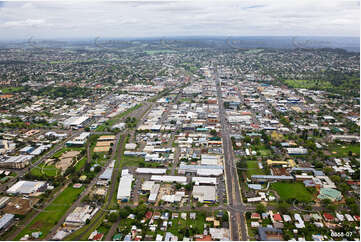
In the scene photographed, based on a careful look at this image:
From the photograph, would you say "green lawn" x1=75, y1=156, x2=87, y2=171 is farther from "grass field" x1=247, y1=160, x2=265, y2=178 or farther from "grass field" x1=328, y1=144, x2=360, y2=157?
"grass field" x1=328, y1=144, x2=360, y2=157

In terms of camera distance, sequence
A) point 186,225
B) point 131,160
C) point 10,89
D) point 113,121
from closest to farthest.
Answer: point 186,225 < point 131,160 < point 113,121 < point 10,89

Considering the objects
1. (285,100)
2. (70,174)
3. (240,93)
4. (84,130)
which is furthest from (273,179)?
(240,93)

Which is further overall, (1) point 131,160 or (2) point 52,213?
(1) point 131,160

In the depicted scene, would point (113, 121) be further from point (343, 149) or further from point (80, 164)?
point (343, 149)

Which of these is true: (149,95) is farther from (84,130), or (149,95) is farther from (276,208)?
(276,208)

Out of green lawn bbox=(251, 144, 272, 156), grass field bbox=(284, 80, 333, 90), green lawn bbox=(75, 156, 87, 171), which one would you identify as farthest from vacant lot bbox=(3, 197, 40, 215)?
grass field bbox=(284, 80, 333, 90)

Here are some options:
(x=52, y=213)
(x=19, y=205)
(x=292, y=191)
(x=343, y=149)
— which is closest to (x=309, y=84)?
(x=343, y=149)

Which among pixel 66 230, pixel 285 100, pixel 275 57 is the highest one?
pixel 275 57

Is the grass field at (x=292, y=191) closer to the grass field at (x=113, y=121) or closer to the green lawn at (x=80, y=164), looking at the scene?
the green lawn at (x=80, y=164)
